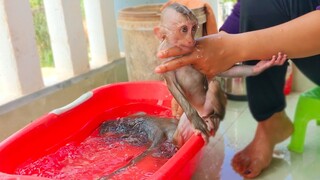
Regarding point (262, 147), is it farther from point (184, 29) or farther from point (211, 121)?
point (184, 29)

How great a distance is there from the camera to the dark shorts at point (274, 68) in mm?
1278

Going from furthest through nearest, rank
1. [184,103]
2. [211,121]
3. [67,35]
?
[67,35] → [211,121] → [184,103]

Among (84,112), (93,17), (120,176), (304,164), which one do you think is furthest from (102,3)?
(304,164)

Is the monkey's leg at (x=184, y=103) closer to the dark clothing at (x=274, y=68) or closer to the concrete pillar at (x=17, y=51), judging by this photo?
the dark clothing at (x=274, y=68)

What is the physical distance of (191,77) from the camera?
1.18 meters

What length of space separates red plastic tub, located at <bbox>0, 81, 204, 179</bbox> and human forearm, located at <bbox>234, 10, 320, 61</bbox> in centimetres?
31

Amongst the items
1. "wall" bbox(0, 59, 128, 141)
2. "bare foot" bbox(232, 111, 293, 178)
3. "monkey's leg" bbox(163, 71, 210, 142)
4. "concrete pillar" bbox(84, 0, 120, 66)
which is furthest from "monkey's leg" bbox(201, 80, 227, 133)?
"concrete pillar" bbox(84, 0, 120, 66)

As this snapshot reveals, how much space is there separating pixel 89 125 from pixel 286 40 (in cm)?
88

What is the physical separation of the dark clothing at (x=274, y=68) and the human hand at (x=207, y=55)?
1.00 feet

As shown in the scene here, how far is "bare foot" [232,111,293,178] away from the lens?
4.61ft

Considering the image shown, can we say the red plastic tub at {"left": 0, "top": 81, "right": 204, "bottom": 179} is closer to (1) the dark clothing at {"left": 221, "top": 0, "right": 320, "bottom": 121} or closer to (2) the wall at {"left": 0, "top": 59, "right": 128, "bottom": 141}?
(2) the wall at {"left": 0, "top": 59, "right": 128, "bottom": 141}

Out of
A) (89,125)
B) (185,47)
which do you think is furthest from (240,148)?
(185,47)

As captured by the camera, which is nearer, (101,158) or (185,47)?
(185,47)

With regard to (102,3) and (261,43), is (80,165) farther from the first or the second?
(102,3)
